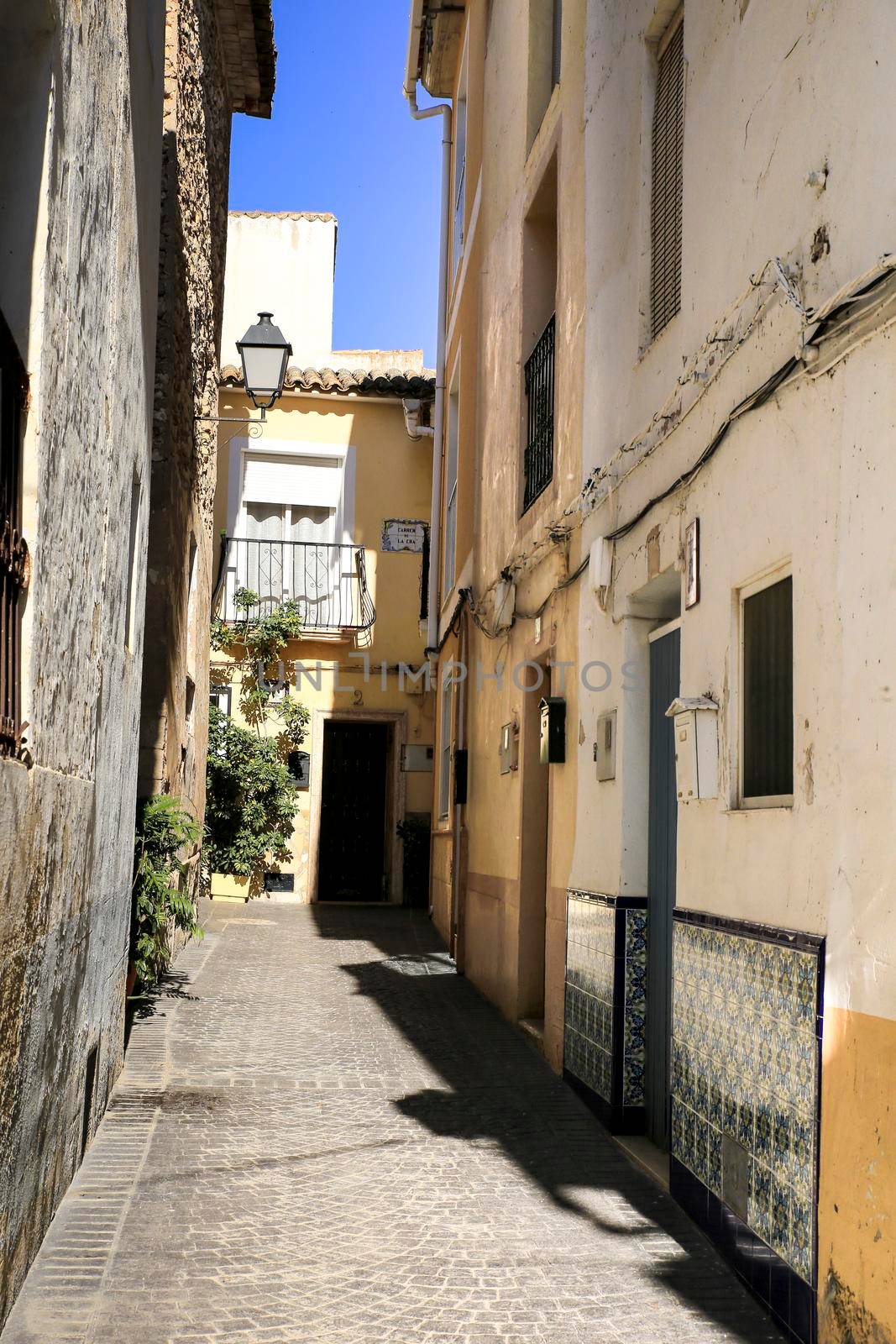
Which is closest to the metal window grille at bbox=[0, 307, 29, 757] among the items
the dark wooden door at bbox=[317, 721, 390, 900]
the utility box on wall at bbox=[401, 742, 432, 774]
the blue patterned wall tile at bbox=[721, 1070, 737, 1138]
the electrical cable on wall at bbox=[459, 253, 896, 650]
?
the electrical cable on wall at bbox=[459, 253, 896, 650]

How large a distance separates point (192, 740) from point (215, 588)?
519 cm

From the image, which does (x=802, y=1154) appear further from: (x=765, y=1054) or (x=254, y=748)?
(x=254, y=748)

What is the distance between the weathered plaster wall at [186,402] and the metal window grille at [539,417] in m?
2.58

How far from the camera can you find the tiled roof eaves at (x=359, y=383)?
18.5 meters

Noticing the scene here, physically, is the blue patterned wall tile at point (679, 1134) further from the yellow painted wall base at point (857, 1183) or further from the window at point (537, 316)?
the window at point (537, 316)

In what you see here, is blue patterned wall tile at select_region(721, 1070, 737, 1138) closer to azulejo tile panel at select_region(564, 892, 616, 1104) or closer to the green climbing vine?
azulejo tile panel at select_region(564, 892, 616, 1104)

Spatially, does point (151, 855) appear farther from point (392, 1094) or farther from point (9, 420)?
point (9, 420)

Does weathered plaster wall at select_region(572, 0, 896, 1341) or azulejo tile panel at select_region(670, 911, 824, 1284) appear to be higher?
weathered plaster wall at select_region(572, 0, 896, 1341)

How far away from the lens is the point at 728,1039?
4492 millimetres

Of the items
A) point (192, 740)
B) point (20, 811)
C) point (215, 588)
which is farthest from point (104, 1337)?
point (215, 588)

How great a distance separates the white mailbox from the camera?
196 inches

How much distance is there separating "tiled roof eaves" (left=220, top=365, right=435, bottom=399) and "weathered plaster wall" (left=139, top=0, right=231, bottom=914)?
4365 mm

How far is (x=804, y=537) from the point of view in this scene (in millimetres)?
4109

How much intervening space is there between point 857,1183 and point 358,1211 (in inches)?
84.0
